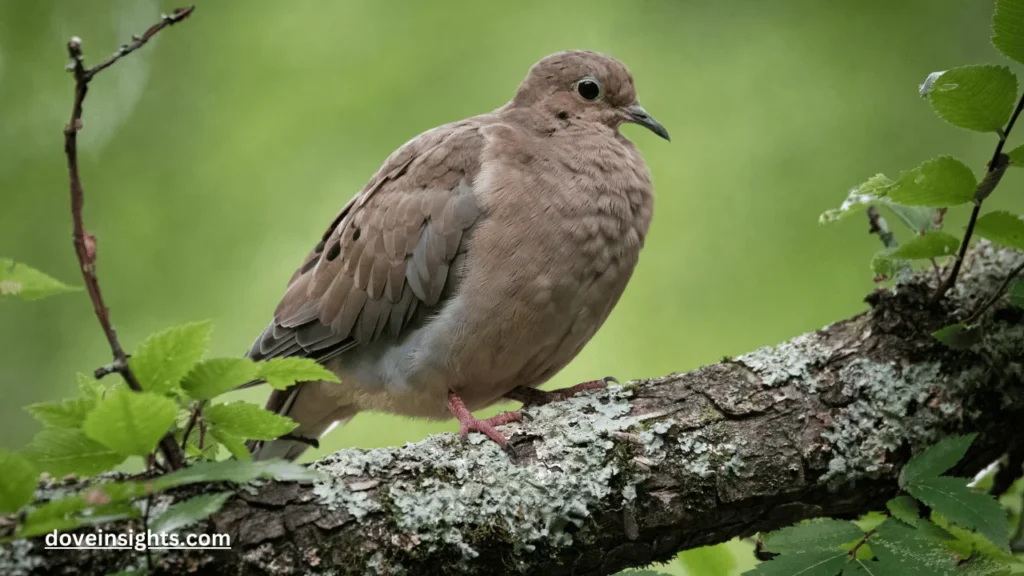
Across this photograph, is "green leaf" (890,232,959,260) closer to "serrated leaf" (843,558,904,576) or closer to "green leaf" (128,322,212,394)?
"serrated leaf" (843,558,904,576)

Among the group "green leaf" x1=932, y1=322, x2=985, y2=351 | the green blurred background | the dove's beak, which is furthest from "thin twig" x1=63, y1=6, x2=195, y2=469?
the green blurred background

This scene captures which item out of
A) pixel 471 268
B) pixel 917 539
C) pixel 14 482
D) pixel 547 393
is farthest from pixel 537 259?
pixel 14 482

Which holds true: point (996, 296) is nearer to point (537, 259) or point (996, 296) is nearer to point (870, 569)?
point (870, 569)

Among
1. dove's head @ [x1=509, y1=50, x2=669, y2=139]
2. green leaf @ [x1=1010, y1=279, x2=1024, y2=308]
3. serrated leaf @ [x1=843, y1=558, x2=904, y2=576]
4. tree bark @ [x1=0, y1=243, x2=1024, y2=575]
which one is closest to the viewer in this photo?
serrated leaf @ [x1=843, y1=558, x2=904, y2=576]

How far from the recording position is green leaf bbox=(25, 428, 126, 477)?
177 centimetres

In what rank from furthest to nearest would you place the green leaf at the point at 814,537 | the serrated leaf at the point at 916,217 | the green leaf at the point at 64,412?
the serrated leaf at the point at 916,217, the green leaf at the point at 814,537, the green leaf at the point at 64,412

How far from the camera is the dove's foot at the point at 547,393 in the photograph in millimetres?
3457

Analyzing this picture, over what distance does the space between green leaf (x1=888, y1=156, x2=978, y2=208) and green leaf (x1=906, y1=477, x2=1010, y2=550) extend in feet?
2.35

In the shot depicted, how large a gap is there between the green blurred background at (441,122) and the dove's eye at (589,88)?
124 centimetres

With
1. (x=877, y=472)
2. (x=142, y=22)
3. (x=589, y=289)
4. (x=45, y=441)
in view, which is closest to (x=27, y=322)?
(x=142, y=22)

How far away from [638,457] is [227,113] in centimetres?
363

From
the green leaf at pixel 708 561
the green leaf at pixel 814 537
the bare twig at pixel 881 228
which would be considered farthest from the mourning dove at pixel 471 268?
the green leaf at pixel 814 537

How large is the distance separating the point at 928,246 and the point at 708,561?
3.54ft

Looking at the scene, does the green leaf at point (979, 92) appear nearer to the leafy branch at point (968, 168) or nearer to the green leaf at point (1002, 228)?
the leafy branch at point (968, 168)
